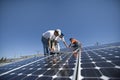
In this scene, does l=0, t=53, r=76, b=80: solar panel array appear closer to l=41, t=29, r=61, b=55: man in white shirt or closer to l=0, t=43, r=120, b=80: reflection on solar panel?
l=0, t=43, r=120, b=80: reflection on solar panel

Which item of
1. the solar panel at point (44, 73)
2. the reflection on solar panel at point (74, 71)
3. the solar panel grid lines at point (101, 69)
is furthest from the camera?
the solar panel at point (44, 73)

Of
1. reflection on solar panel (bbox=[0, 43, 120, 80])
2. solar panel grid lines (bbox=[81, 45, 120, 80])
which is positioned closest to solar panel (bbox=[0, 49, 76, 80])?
reflection on solar panel (bbox=[0, 43, 120, 80])

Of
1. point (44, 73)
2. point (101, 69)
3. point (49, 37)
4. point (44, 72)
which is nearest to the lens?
point (101, 69)

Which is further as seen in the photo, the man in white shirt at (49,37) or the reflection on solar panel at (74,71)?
the man in white shirt at (49,37)

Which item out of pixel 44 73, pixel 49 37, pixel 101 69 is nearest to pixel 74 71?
pixel 101 69

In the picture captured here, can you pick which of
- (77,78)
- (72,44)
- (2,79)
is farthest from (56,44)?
(77,78)

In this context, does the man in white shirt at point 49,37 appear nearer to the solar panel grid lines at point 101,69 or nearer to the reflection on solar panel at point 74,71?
the reflection on solar panel at point 74,71

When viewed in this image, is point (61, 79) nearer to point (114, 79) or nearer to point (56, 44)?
point (114, 79)

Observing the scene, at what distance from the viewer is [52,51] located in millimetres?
10562

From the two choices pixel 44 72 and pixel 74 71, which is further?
pixel 44 72

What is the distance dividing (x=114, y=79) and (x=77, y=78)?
3.37 ft

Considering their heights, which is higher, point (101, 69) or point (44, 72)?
point (101, 69)

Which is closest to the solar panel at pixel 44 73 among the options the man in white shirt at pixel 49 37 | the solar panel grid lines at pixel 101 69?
the solar panel grid lines at pixel 101 69

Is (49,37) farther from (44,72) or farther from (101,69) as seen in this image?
(101,69)
